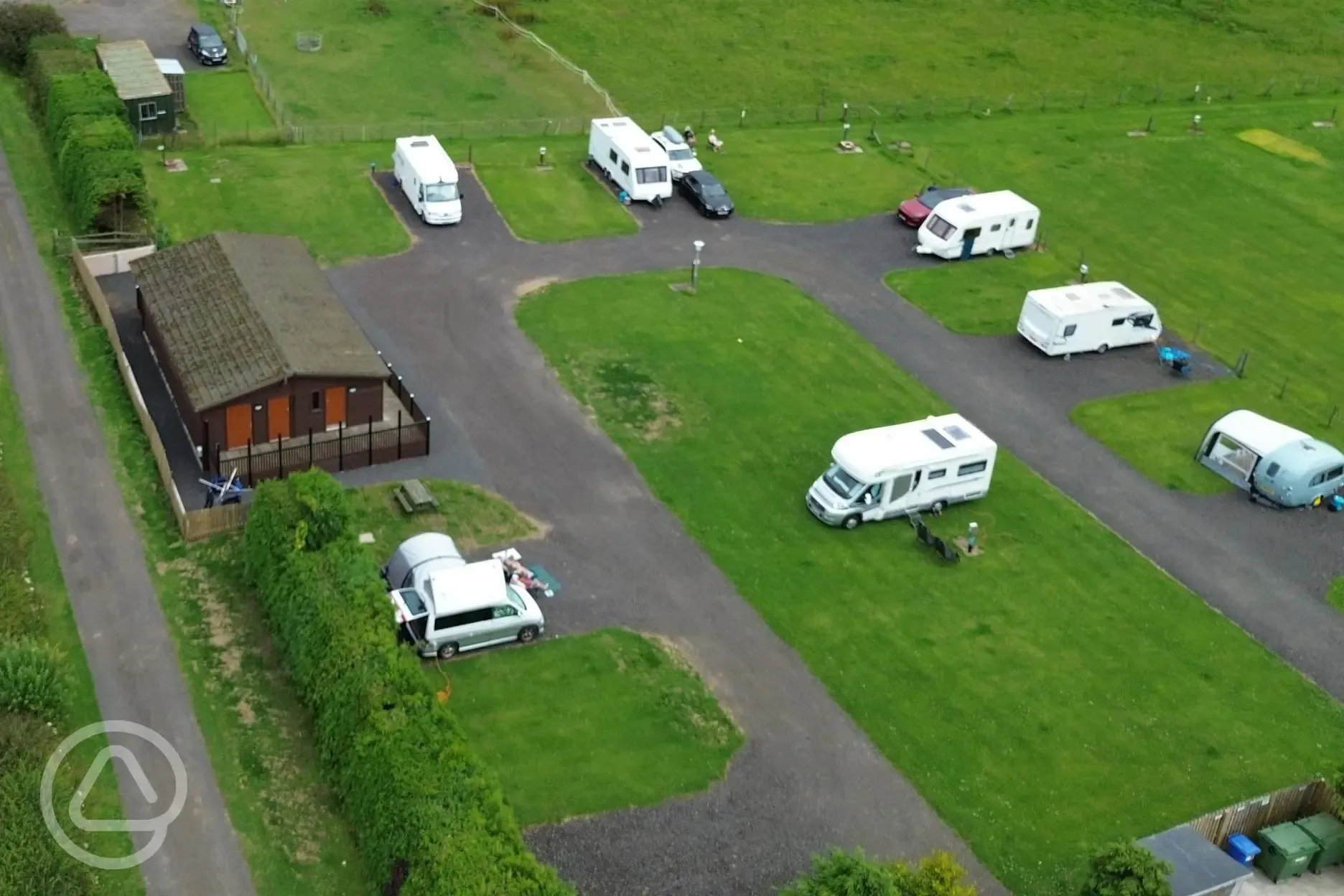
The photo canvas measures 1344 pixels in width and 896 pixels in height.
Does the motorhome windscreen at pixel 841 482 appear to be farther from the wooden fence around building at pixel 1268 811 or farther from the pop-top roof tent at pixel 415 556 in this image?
the wooden fence around building at pixel 1268 811

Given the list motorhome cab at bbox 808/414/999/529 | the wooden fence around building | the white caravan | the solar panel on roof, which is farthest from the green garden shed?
the wooden fence around building

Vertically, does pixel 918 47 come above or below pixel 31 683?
above

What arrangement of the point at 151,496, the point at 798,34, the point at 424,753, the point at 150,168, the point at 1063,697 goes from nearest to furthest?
the point at 424,753
the point at 1063,697
the point at 151,496
the point at 150,168
the point at 798,34

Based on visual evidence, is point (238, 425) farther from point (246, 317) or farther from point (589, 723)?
point (589, 723)

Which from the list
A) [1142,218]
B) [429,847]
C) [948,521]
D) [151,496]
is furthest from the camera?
[1142,218]

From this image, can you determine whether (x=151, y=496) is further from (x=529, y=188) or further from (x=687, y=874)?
(x=529, y=188)

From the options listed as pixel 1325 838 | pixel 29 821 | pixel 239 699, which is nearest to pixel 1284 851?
pixel 1325 838

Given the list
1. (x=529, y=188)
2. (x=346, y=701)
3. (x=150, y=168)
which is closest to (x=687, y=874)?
(x=346, y=701)
